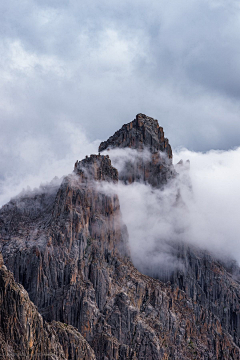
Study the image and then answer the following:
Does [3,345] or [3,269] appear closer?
[3,345]

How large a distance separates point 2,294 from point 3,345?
54.5ft

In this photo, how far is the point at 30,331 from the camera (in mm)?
193250

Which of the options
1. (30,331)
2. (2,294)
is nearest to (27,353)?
(30,331)

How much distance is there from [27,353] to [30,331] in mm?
7986

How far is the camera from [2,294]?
7411 inches

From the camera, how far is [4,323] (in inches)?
7244

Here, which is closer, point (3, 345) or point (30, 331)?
point (3, 345)

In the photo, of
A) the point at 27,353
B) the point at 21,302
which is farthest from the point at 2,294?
the point at 27,353

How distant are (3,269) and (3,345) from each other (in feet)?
84.5

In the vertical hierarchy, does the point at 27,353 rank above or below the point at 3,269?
below

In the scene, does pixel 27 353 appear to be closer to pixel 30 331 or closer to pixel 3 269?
pixel 30 331

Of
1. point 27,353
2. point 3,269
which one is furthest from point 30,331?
point 3,269

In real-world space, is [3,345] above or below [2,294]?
below

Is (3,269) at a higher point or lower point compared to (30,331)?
higher
